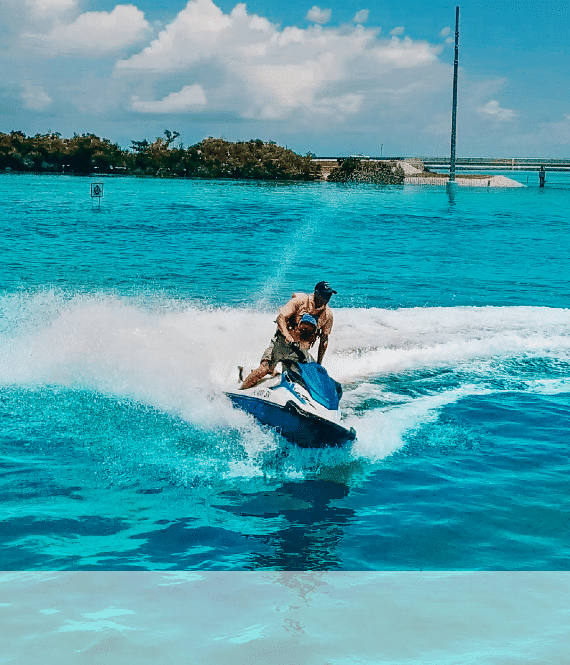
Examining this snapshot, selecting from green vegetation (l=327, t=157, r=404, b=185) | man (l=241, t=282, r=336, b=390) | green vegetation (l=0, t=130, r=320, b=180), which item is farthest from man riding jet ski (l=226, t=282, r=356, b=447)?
green vegetation (l=0, t=130, r=320, b=180)

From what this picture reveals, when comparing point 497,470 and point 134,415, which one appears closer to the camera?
point 497,470

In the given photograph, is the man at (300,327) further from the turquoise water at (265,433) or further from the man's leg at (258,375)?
the turquoise water at (265,433)

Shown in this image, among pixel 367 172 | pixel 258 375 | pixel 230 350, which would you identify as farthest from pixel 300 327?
pixel 367 172

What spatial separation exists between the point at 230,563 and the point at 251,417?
297 cm

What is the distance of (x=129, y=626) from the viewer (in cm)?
487

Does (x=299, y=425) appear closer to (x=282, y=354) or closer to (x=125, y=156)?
(x=282, y=354)

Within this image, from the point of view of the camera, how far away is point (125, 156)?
135500mm

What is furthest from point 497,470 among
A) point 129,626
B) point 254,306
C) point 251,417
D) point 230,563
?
point 254,306

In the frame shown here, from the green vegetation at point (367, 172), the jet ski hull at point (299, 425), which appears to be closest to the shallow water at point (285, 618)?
the jet ski hull at point (299, 425)

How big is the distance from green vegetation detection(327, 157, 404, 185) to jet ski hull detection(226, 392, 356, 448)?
308 feet

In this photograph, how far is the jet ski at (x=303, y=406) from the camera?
842 cm

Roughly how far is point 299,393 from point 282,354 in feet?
2.25

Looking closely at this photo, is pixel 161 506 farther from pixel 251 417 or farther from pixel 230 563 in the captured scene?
pixel 251 417

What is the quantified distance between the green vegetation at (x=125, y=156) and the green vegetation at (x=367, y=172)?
10507 millimetres
